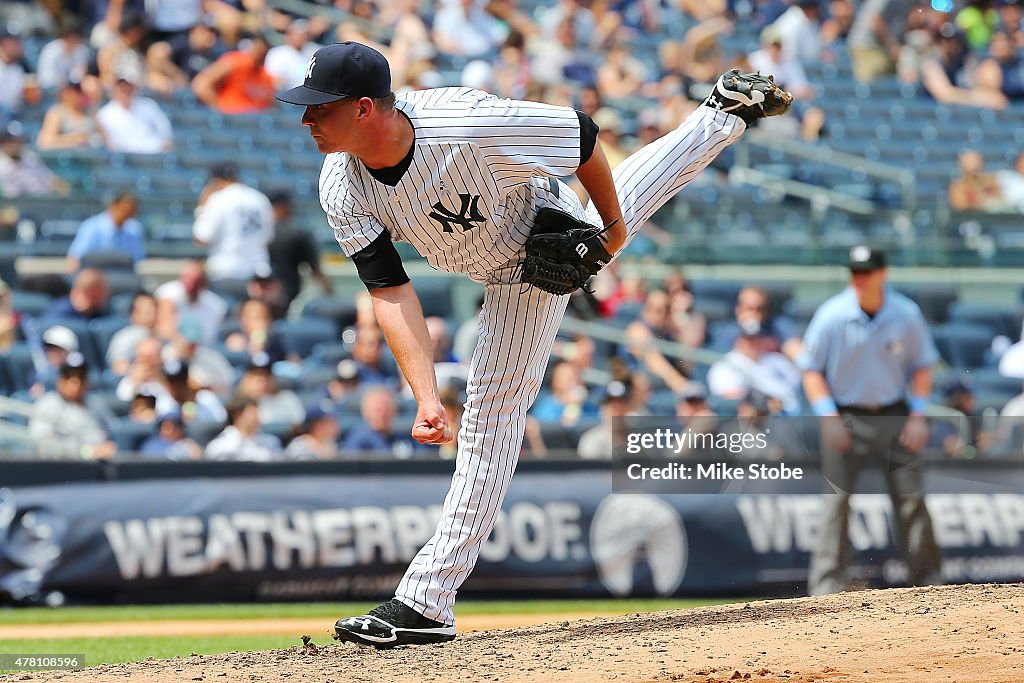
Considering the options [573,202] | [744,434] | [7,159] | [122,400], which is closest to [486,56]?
[7,159]

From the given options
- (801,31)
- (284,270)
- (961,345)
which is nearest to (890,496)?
(961,345)

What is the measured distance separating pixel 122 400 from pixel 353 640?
193 inches

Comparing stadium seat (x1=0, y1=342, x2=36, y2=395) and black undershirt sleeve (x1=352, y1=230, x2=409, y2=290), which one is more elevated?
stadium seat (x1=0, y1=342, x2=36, y2=395)

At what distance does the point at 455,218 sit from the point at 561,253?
1.20 feet

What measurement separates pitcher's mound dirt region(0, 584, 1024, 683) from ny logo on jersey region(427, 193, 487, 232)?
1.41 metres

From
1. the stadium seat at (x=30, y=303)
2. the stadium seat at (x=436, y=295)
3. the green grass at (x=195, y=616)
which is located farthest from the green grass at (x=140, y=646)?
the stadium seat at (x=436, y=295)

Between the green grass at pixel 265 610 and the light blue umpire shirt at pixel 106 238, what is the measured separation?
127 inches

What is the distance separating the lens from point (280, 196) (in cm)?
1102

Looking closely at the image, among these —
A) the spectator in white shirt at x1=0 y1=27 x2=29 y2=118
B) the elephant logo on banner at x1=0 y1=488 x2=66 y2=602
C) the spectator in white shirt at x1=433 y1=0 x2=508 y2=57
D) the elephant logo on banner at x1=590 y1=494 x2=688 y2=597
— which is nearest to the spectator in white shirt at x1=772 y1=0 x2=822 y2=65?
the spectator in white shirt at x1=433 y1=0 x2=508 y2=57

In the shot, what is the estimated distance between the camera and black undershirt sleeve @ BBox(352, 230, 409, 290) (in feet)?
15.6

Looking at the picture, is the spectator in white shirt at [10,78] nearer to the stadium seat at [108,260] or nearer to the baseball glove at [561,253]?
the stadium seat at [108,260]

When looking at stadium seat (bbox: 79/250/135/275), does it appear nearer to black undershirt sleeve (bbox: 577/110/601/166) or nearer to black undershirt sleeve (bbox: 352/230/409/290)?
black undershirt sleeve (bbox: 352/230/409/290)

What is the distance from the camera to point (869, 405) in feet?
24.4

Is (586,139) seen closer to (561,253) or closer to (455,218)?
(561,253)
